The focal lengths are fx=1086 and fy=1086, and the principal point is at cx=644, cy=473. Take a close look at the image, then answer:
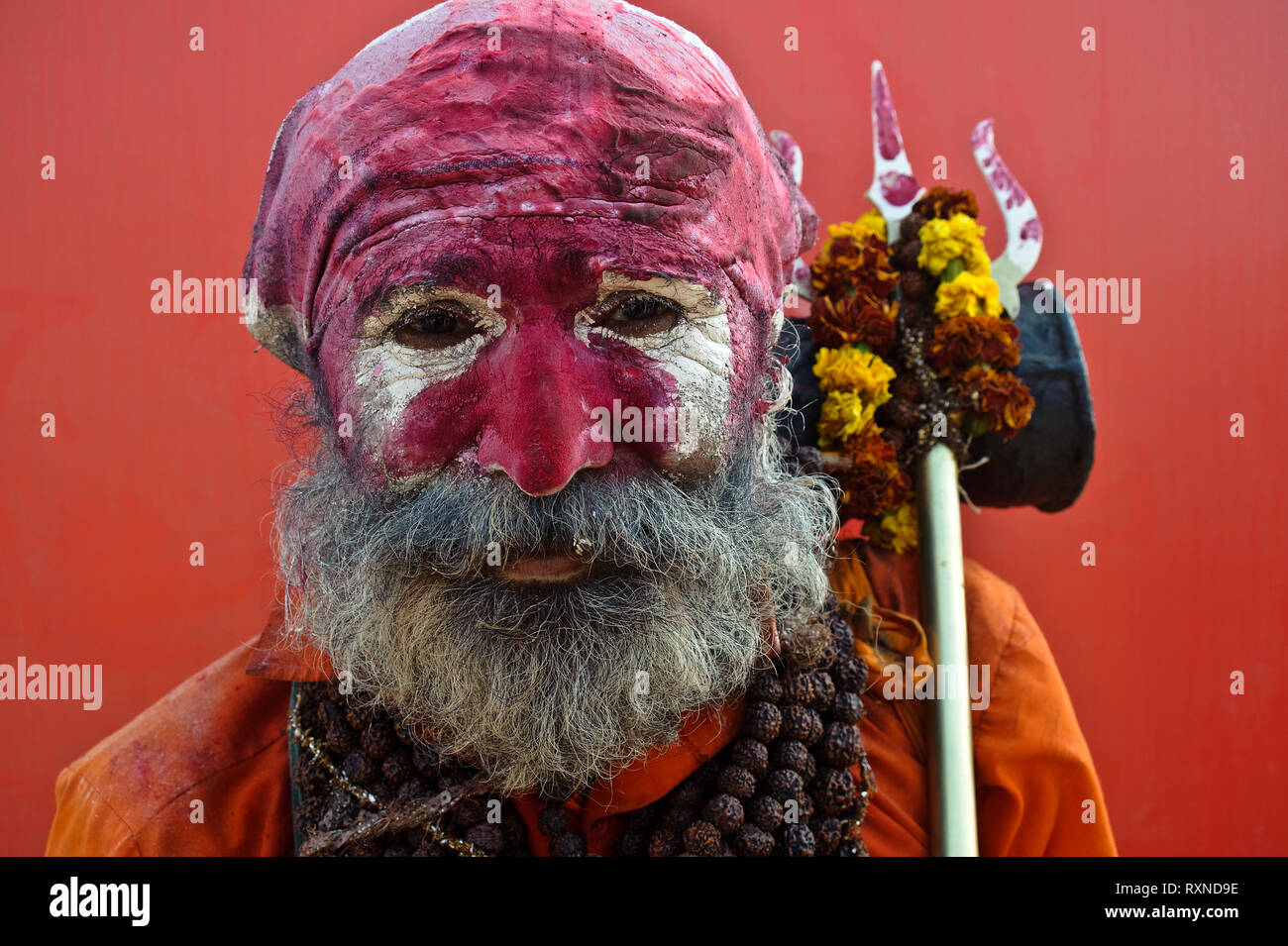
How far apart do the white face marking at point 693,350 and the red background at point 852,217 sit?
170 cm

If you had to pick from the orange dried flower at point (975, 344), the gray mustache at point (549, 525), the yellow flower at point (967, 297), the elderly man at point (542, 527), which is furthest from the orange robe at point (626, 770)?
the yellow flower at point (967, 297)

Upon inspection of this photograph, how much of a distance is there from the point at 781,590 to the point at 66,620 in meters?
2.26

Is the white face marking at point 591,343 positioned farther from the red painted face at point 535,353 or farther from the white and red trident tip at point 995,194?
the white and red trident tip at point 995,194

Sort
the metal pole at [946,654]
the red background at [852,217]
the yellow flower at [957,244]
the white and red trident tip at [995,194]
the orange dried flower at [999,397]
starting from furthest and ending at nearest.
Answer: the red background at [852,217]
the white and red trident tip at [995,194]
the yellow flower at [957,244]
the orange dried flower at [999,397]
the metal pole at [946,654]

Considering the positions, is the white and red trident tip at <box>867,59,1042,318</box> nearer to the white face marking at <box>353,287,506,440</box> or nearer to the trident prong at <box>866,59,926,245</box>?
the trident prong at <box>866,59,926,245</box>

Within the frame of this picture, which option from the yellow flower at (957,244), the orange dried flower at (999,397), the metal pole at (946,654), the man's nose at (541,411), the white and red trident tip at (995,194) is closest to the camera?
the man's nose at (541,411)

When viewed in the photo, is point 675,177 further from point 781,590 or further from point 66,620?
point 66,620

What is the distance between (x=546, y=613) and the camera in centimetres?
189

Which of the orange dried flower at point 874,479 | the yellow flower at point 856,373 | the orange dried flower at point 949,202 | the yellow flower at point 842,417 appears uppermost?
the orange dried flower at point 949,202

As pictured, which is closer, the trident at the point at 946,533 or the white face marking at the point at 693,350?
the white face marking at the point at 693,350

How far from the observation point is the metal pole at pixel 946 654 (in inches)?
84.7

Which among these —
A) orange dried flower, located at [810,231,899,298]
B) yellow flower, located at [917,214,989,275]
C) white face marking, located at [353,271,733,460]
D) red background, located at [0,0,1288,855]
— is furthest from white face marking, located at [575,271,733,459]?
red background, located at [0,0,1288,855]

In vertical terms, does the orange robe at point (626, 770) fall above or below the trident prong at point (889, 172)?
below

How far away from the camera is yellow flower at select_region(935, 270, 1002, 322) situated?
96.5 inches
